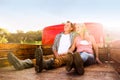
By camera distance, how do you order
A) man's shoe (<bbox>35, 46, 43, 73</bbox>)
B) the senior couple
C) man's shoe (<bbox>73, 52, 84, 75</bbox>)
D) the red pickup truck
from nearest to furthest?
1. the red pickup truck
2. man's shoe (<bbox>73, 52, 84, 75</bbox>)
3. man's shoe (<bbox>35, 46, 43, 73</bbox>)
4. the senior couple

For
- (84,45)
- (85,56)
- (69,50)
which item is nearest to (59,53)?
(69,50)

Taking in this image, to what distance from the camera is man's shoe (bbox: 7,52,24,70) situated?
13.5 feet

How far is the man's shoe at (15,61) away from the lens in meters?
4.12

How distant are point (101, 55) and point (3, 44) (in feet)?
7.77

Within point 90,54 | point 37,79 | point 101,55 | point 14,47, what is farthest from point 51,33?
point 37,79

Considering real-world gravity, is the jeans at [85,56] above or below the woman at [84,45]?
below

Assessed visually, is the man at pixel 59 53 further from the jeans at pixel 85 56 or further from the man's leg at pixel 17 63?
the jeans at pixel 85 56

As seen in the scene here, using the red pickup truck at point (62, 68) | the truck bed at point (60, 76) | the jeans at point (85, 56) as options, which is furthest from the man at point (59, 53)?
the truck bed at point (60, 76)

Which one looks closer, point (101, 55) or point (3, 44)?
point (3, 44)

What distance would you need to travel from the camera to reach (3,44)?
185 inches

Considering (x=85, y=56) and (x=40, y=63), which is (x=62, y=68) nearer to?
(x=85, y=56)

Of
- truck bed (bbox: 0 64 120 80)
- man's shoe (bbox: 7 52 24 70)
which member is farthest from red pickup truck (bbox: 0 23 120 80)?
man's shoe (bbox: 7 52 24 70)

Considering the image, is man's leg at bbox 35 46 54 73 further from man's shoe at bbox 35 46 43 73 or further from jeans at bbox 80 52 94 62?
jeans at bbox 80 52 94 62

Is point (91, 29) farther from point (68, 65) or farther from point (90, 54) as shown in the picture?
point (68, 65)
